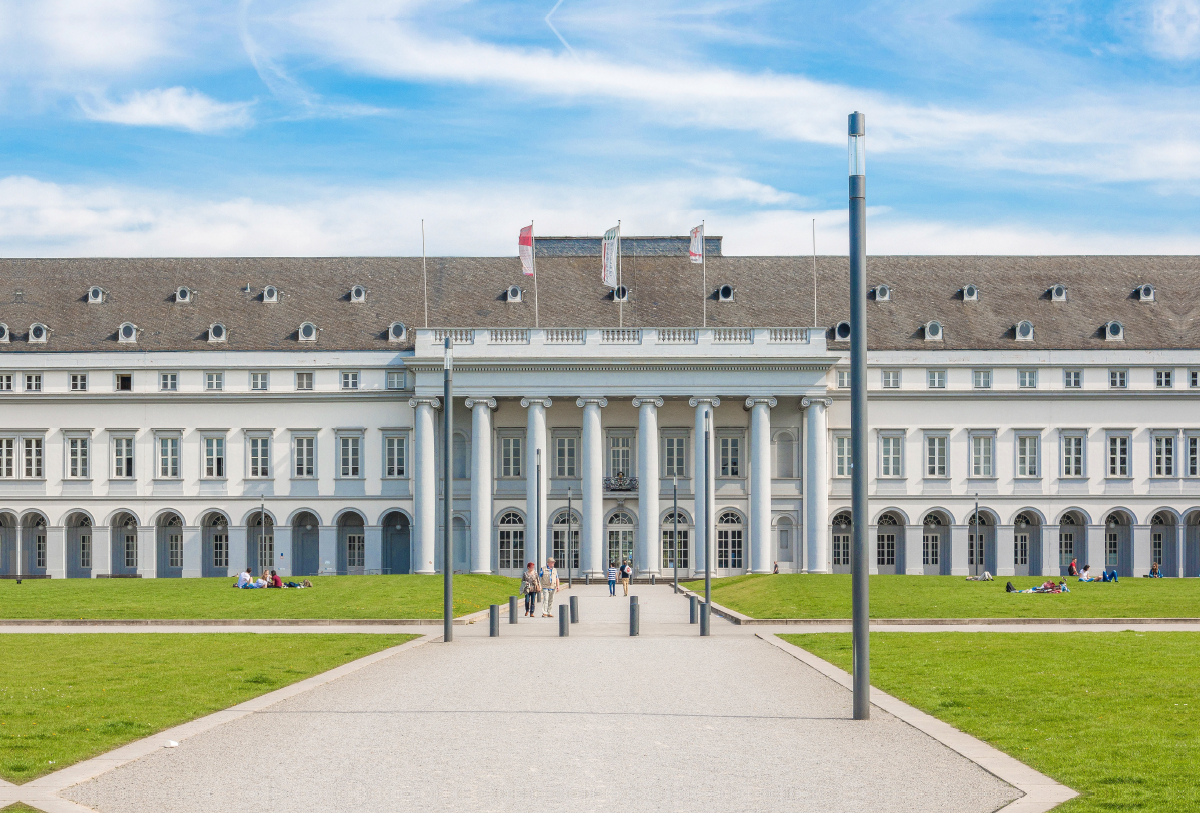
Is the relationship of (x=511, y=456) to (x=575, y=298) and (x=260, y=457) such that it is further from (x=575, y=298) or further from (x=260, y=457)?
(x=260, y=457)

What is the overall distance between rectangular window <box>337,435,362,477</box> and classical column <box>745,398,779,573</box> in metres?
21.2

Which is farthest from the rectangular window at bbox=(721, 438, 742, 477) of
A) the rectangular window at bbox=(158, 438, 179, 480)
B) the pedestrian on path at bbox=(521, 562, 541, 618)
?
the pedestrian on path at bbox=(521, 562, 541, 618)

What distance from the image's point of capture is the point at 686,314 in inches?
3073

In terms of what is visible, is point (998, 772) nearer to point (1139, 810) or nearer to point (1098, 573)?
point (1139, 810)

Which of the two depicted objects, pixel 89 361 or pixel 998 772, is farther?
pixel 89 361

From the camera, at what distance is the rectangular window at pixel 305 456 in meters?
75.6

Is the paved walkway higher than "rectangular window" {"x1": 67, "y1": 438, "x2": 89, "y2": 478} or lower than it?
lower

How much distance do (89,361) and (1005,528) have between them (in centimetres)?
5001

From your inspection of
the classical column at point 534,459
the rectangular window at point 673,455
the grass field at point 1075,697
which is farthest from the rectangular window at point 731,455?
the grass field at point 1075,697

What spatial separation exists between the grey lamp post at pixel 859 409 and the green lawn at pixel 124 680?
8.35 metres

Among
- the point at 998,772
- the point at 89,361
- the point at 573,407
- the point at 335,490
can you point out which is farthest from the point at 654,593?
the point at 998,772

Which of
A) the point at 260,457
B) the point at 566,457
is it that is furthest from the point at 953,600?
the point at 260,457

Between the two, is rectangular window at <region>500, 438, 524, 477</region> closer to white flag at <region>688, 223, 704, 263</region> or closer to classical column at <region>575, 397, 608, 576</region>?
classical column at <region>575, 397, 608, 576</region>

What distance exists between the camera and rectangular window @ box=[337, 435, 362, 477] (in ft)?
248
